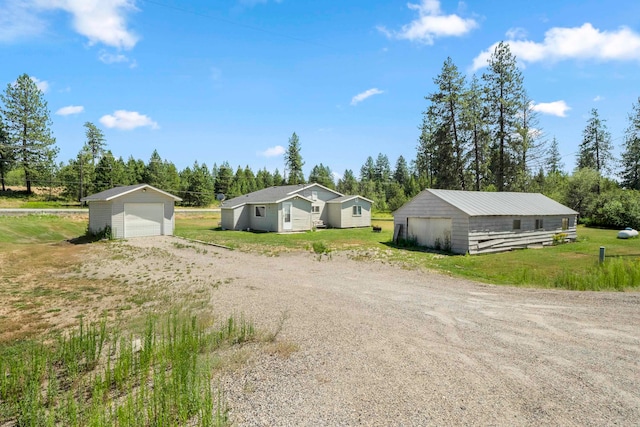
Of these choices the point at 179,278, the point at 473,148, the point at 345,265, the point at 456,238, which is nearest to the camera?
the point at 179,278

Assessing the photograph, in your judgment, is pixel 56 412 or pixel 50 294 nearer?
pixel 56 412

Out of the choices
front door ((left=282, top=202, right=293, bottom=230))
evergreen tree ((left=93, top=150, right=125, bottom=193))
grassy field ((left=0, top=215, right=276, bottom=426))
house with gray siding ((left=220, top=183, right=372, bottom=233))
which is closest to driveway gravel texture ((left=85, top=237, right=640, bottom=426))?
grassy field ((left=0, top=215, right=276, bottom=426))

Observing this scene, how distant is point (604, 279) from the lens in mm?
10703

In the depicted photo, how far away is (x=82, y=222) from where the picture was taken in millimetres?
33312

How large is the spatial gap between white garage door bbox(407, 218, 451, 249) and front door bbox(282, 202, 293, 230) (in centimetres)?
1109

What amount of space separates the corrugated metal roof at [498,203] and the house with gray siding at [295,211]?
41.5 feet

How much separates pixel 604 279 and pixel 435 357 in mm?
8518

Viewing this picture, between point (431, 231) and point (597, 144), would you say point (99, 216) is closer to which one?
point (431, 231)

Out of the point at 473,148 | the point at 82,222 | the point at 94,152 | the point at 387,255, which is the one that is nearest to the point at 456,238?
the point at 387,255

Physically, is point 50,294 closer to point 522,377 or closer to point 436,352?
point 436,352

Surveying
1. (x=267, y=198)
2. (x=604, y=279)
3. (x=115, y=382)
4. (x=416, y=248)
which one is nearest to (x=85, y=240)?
(x=267, y=198)

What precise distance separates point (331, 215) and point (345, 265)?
20067 mm

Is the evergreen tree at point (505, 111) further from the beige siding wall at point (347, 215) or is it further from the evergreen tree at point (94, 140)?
the evergreen tree at point (94, 140)

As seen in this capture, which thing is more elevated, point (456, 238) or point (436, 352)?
point (456, 238)
